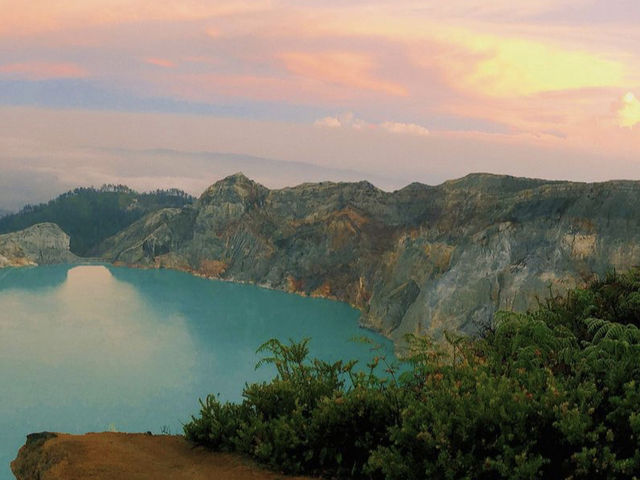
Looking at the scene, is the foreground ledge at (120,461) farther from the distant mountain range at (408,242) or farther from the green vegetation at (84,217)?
the green vegetation at (84,217)

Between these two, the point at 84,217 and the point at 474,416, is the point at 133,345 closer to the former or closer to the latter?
→ the point at 474,416

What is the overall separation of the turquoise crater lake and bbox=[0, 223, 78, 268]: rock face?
2136cm

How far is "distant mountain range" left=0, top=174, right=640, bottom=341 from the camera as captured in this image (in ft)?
171

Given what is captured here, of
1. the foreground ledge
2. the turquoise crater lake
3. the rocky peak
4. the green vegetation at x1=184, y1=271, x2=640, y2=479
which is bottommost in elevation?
the turquoise crater lake

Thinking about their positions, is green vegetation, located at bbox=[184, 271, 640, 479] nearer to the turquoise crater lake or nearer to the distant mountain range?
the distant mountain range

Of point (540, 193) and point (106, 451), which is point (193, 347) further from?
point (106, 451)

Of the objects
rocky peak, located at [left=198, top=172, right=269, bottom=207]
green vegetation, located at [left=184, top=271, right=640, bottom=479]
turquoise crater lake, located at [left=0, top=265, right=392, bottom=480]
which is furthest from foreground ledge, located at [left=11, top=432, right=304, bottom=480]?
rocky peak, located at [left=198, top=172, right=269, bottom=207]

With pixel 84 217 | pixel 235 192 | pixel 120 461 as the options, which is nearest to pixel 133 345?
pixel 120 461

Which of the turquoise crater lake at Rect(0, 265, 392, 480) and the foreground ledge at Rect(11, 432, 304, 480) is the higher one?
the foreground ledge at Rect(11, 432, 304, 480)

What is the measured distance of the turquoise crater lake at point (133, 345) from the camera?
35.7 m

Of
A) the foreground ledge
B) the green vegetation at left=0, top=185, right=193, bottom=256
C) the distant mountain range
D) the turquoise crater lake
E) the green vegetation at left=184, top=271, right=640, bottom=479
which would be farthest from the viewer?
the green vegetation at left=0, top=185, right=193, bottom=256

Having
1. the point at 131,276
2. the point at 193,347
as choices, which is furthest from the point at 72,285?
the point at 193,347

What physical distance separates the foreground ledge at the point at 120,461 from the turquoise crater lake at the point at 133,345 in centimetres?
2034

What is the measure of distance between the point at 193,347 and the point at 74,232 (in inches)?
4533
